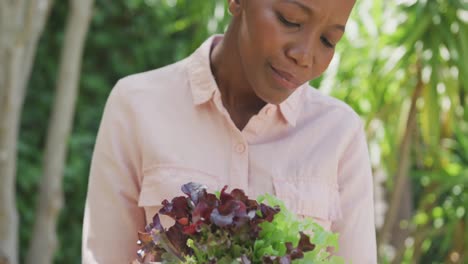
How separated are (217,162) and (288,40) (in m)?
0.34

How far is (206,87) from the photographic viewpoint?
208 cm

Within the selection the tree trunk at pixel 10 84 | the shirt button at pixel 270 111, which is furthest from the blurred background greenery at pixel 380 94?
the shirt button at pixel 270 111

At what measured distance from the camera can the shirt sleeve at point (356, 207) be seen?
2.02 metres

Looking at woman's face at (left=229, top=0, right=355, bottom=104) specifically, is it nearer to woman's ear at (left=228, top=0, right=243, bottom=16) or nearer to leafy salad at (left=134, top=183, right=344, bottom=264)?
woman's ear at (left=228, top=0, right=243, bottom=16)

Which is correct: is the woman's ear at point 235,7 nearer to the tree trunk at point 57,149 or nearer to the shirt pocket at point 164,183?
the shirt pocket at point 164,183

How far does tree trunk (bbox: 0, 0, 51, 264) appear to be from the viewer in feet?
12.6

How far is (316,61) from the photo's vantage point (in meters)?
1.87

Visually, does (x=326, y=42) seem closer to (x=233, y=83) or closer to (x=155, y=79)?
(x=233, y=83)

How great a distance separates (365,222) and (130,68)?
400 cm

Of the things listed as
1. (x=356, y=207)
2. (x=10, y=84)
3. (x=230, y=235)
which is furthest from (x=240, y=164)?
(x=10, y=84)

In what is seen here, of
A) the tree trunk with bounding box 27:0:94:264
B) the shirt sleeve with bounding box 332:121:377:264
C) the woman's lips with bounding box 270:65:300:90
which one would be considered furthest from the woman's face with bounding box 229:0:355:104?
the tree trunk with bounding box 27:0:94:264

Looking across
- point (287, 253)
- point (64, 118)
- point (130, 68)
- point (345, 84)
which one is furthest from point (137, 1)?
point (287, 253)

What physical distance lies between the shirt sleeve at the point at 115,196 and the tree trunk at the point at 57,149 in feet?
8.06

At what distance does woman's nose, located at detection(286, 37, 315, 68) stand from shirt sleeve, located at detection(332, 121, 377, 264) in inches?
11.8
